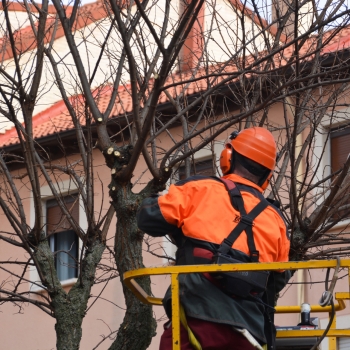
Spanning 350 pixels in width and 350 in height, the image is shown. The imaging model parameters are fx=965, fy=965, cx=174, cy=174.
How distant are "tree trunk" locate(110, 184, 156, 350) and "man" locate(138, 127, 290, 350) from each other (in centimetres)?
94

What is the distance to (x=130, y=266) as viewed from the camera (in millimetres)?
6391

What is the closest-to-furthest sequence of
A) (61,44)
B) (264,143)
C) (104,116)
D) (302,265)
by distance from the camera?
(302,265)
(264,143)
(104,116)
(61,44)

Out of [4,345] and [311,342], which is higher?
[4,345]

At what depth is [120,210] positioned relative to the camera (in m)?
6.55

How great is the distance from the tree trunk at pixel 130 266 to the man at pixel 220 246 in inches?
36.8

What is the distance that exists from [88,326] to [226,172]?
11.3 m

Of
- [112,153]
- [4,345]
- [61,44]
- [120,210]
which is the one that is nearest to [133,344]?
[120,210]

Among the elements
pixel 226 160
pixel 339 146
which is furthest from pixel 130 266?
pixel 339 146

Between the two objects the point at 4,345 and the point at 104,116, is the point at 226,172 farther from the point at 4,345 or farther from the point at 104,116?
the point at 4,345

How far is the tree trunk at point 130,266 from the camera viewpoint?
20.8 ft

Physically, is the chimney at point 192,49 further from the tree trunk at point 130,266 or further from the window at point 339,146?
the window at point 339,146

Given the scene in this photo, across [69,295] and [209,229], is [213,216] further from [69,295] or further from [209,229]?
[69,295]

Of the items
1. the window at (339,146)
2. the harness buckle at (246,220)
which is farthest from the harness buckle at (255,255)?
the window at (339,146)

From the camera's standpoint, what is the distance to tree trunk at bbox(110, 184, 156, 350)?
20.8 feet
